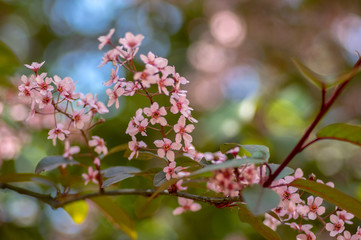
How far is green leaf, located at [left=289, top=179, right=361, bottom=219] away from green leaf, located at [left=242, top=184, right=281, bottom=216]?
0.56 ft

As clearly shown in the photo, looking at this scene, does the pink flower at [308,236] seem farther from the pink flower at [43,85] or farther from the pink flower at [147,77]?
the pink flower at [43,85]

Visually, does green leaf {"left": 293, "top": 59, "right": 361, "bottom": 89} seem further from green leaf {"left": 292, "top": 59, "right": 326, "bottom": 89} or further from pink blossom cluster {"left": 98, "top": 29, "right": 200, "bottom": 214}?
pink blossom cluster {"left": 98, "top": 29, "right": 200, "bottom": 214}

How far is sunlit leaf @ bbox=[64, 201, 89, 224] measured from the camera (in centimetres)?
143

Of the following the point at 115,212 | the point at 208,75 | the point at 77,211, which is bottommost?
the point at 208,75

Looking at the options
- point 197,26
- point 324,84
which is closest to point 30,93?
point 324,84

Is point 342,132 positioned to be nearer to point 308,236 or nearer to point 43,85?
point 308,236

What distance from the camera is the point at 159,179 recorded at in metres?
0.97

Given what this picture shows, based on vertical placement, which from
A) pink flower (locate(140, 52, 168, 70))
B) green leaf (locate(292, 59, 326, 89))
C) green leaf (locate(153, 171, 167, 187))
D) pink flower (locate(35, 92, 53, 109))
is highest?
green leaf (locate(292, 59, 326, 89))

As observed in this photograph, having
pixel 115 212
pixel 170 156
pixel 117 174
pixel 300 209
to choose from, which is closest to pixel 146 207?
pixel 115 212

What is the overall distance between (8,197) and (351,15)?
11.5ft

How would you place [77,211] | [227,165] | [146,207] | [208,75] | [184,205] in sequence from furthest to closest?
[208,75] → [77,211] → [146,207] → [184,205] → [227,165]

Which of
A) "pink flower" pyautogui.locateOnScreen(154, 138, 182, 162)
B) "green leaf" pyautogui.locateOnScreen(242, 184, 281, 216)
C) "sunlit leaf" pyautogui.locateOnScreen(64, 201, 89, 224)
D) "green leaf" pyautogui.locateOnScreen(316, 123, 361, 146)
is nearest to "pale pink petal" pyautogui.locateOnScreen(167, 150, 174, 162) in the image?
"pink flower" pyautogui.locateOnScreen(154, 138, 182, 162)

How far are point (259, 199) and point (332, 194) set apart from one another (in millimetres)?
264

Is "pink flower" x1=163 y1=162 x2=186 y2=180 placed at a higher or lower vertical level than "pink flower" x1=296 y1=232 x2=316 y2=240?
higher
